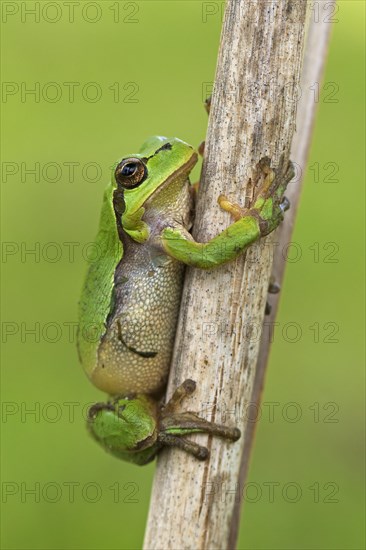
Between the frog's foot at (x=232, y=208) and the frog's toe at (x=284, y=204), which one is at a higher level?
the frog's toe at (x=284, y=204)

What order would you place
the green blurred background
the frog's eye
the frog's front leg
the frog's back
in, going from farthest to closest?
1. the green blurred background
2. the frog's back
3. the frog's eye
4. the frog's front leg

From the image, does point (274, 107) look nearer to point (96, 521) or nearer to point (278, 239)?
point (278, 239)

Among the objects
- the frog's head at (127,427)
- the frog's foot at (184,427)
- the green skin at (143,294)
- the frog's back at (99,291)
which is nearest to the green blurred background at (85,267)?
the frog's head at (127,427)

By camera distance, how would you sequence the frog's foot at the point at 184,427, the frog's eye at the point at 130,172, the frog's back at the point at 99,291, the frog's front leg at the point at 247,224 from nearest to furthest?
the frog's front leg at the point at 247,224 < the frog's foot at the point at 184,427 < the frog's eye at the point at 130,172 < the frog's back at the point at 99,291

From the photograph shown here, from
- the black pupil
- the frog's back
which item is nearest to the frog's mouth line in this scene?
the black pupil

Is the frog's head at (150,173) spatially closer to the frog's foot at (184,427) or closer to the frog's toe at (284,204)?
the frog's toe at (284,204)

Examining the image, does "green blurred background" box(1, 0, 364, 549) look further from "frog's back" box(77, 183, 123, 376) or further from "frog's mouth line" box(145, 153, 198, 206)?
"frog's mouth line" box(145, 153, 198, 206)

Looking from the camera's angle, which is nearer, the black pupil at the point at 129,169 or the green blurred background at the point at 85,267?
the black pupil at the point at 129,169
